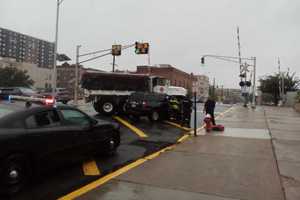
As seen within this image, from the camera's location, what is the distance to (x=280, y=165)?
7.91 meters

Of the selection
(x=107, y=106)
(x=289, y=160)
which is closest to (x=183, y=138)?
(x=289, y=160)

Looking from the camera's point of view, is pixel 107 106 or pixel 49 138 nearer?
pixel 49 138

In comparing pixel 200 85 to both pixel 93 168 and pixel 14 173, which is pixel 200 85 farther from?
pixel 14 173

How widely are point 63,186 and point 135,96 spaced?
39.3ft

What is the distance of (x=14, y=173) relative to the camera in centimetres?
525

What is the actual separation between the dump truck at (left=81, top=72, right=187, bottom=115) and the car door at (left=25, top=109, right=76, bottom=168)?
41.4 ft

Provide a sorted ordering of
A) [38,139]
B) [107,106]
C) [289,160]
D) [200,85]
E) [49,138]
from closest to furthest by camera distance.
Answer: [38,139], [49,138], [289,160], [107,106], [200,85]

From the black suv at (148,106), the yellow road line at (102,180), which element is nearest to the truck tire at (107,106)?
the black suv at (148,106)

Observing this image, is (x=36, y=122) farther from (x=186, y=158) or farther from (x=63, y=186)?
(x=186, y=158)

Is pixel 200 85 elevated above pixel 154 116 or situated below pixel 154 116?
above

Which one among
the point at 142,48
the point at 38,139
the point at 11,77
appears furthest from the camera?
the point at 11,77

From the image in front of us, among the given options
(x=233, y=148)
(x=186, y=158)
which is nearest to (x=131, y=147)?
(x=186, y=158)

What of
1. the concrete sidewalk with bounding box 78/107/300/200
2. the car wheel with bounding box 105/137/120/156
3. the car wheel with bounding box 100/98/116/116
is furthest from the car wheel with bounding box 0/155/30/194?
the car wheel with bounding box 100/98/116/116

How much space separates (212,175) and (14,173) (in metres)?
3.79
